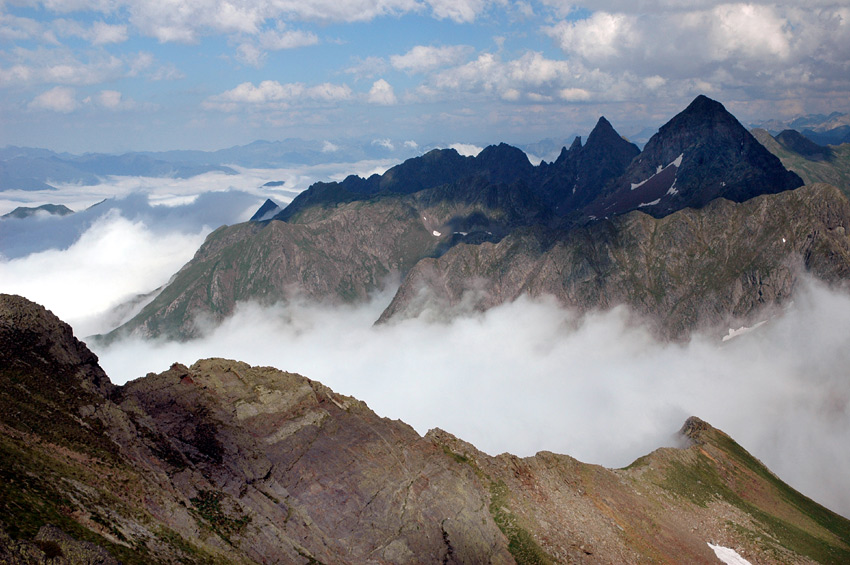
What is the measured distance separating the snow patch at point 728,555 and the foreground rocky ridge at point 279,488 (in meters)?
2.05

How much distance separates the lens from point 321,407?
314ft

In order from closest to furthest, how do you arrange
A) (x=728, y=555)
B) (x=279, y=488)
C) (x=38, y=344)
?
(x=38, y=344) < (x=279, y=488) < (x=728, y=555)

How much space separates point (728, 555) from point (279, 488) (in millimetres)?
75039

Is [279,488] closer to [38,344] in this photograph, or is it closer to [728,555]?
[38,344]

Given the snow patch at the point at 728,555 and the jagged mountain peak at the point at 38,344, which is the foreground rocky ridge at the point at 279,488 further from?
the snow patch at the point at 728,555

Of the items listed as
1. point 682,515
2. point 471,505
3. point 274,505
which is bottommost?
point 274,505

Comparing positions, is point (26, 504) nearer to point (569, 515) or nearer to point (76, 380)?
point (76, 380)

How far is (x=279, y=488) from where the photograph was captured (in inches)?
3078

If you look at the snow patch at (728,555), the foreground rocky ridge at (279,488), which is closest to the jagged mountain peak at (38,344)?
the foreground rocky ridge at (279,488)

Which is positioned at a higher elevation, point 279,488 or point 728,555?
point 728,555

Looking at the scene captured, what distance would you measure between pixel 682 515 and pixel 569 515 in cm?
2859

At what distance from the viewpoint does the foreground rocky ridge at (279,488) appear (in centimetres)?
5100

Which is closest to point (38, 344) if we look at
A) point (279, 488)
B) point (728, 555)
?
point (279, 488)

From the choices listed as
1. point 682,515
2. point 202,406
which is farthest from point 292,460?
point 682,515
